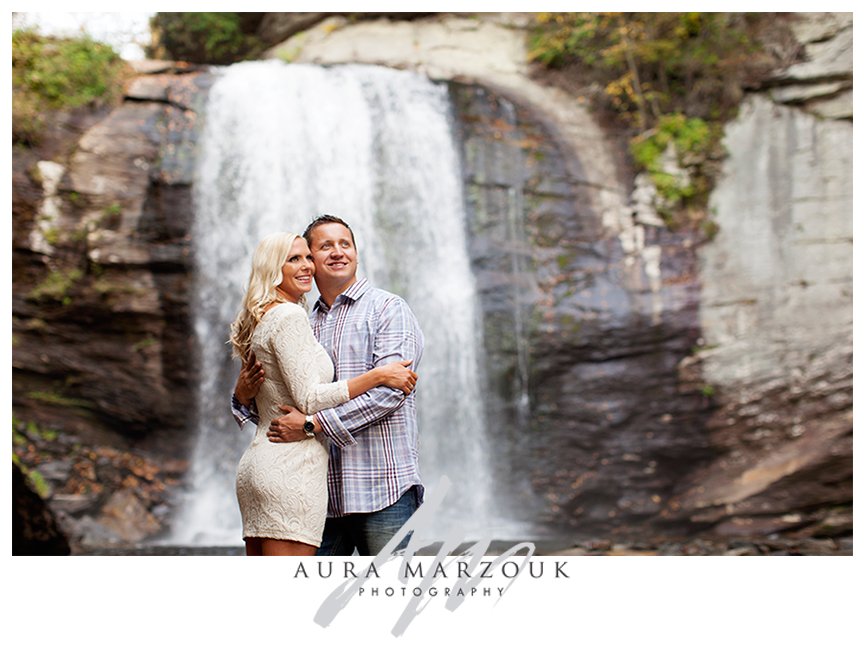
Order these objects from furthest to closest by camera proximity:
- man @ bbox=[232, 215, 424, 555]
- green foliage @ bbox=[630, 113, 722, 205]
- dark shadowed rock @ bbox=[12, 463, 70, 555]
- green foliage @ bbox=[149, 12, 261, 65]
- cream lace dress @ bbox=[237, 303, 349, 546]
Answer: green foliage @ bbox=[149, 12, 261, 65]
green foliage @ bbox=[630, 113, 722, 205]
dark shadowed rock @ bbox=[12, 463, 70, 555]
man @ bbox=[232, 215, 424, 555]
cream lace dress @ bbox=[237, 303, 349, 546]

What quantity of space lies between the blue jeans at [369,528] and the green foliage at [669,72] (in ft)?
22.6

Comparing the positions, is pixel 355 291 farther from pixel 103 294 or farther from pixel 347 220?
pixel 103 294

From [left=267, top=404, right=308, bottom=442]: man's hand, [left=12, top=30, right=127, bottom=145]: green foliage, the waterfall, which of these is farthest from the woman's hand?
[left=12, top=30, right=127, bottom=145]: green foliage

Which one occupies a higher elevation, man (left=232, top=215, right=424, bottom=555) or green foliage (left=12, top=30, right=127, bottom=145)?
green foliage (left=12, top=30, right=127, bottom=145)

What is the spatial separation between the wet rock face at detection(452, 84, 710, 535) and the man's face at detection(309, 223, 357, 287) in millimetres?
5806

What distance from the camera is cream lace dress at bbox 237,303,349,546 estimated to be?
254cm

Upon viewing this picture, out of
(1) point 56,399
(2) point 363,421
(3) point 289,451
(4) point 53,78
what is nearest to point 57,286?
(1) point 56,399

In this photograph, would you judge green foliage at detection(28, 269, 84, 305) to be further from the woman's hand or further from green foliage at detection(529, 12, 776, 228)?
the woman's hand

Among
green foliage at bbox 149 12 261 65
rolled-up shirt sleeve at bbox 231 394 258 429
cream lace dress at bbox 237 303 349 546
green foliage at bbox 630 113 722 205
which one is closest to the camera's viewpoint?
cream lace dress at bbox 237 303 349 546

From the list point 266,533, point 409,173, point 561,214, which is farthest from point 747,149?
point 266,533

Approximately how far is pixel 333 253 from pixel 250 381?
45 cm

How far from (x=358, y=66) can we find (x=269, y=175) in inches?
62.5

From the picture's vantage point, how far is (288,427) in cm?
257

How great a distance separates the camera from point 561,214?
8914 mm
